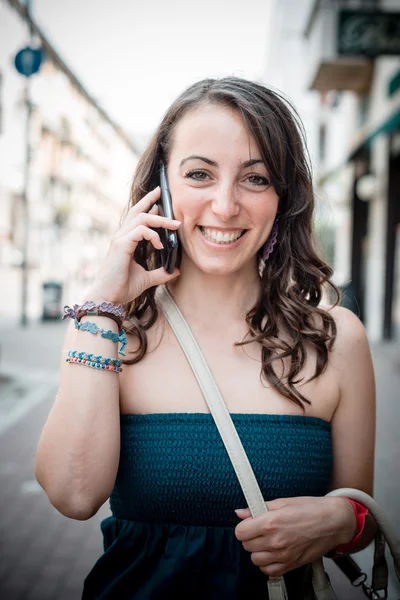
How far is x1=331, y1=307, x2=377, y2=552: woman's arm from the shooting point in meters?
1.71

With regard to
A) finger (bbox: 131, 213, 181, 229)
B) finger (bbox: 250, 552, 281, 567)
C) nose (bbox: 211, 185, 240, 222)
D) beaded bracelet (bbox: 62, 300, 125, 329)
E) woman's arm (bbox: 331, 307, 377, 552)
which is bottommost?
finger (bbox: 250, 552, 281, 567)

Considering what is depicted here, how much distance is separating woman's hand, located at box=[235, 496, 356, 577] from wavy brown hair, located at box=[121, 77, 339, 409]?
1.03 feet

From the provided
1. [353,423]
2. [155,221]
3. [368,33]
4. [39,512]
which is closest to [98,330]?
[155,221]

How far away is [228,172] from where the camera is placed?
1.63m

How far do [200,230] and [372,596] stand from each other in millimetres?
1202

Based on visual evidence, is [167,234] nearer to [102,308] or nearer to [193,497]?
[102,308]

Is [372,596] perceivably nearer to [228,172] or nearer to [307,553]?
[307,553]

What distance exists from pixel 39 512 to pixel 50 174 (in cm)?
3394

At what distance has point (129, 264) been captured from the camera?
5.37 ft

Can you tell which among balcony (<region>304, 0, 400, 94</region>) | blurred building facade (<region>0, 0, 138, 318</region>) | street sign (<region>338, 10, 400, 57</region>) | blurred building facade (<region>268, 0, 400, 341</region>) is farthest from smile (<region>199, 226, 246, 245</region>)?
blurred building facade (<region>0, 0, 138, 318</region>)

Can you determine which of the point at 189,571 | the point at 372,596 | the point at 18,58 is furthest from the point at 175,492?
the point at 18,58

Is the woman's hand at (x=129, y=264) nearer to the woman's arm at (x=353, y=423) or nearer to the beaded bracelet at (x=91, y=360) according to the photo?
the beaded bracelet at (x=91, y=360)

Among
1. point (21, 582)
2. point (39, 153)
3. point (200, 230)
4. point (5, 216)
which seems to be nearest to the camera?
point (200, 230)

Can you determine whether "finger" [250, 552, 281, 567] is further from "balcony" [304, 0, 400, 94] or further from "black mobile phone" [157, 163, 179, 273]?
"balcony" [304, 0, 400, 94]
